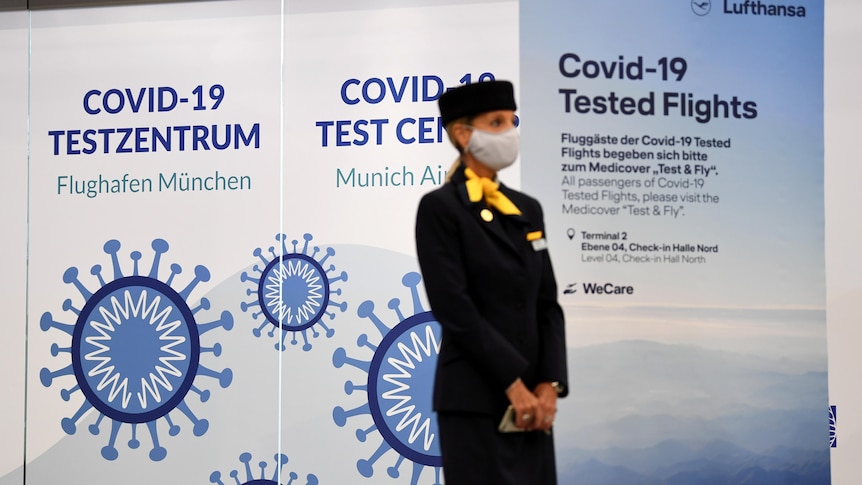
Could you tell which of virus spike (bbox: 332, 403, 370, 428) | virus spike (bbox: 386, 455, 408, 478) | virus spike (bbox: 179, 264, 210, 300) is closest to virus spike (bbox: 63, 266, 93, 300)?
virus spike (bbox: 179, 264, 210, 300)

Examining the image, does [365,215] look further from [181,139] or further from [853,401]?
[853,401]

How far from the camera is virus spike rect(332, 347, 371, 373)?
4113 millimetres

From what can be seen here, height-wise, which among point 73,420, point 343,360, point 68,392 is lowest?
point 73,420

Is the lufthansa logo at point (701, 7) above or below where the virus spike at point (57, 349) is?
above

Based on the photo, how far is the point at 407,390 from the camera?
4094 millimetres

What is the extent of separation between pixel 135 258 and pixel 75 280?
0.95 ft

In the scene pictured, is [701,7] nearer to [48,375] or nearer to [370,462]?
[370,462]

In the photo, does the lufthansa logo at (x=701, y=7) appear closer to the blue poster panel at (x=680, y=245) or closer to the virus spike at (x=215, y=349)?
the blue poster panel at (x=680, y=245)

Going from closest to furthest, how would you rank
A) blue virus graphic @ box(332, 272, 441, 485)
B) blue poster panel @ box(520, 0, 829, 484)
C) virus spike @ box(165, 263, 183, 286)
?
blue poster panel @ box(520, 0, 829, 484) → blue virus graphic @ box(332, 272, 441, 485) → virus spike @ box(165, 263, 183, 286)

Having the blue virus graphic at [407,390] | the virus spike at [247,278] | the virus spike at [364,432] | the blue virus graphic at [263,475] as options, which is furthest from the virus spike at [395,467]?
the virus spike at [247,278]

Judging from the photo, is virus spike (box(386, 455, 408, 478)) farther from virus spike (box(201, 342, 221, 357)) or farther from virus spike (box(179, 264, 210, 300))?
virus spike (box(179, 264, 210, 300))

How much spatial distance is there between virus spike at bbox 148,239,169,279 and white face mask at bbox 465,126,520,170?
1.89m

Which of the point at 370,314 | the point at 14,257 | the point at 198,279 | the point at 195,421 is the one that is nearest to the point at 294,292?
the point at 370,314

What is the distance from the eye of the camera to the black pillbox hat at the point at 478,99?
113 inches
